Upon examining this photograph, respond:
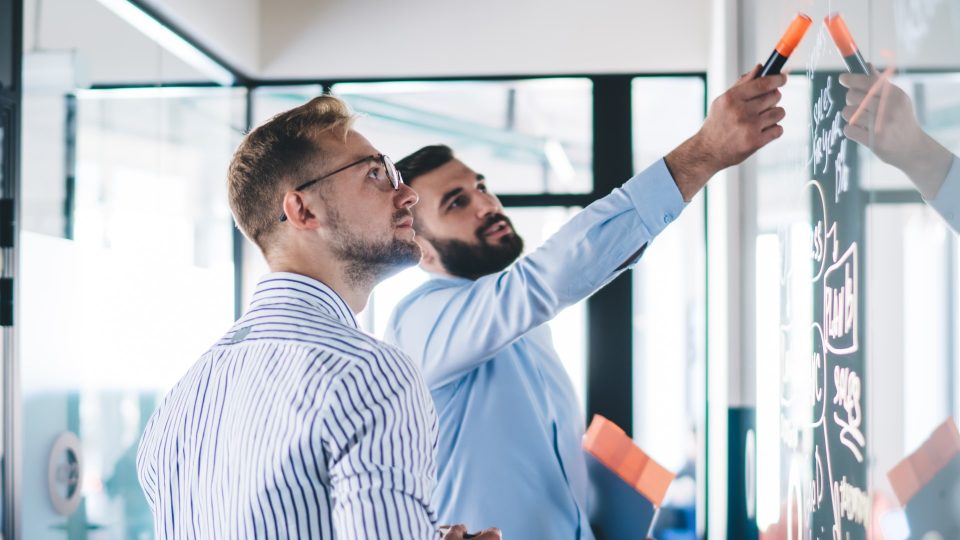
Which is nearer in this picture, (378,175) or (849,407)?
(849,407)

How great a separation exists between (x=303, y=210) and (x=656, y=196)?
0.51m

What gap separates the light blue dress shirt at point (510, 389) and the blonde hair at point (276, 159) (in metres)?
0.44

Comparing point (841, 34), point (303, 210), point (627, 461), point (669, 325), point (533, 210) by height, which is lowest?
point (627, 461)

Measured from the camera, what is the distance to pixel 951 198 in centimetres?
71

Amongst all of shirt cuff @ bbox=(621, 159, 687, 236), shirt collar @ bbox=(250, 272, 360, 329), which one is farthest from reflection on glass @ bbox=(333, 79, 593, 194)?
shirt collar @ bbox=(250, 272, 360, 329)

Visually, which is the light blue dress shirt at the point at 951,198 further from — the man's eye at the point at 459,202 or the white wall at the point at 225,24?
the white wall at the point at 225,24

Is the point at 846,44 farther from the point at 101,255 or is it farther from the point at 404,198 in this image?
the point at 101,255

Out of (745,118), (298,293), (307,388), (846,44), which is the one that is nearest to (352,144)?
(298,293)

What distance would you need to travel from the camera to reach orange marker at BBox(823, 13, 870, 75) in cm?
104

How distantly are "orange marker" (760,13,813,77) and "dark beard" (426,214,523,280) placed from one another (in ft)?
3.03

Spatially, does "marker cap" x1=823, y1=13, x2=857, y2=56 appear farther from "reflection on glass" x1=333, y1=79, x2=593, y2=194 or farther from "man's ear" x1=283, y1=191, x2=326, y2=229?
"reflection on glass" x1=333, y1=79, x2=593, y2=194

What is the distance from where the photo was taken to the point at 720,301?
9.84ft

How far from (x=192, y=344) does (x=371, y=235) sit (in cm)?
280

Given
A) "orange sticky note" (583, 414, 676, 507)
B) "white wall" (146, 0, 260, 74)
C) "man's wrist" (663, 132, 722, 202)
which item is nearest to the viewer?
"man's wrist" (663, 132, 722, 202)
